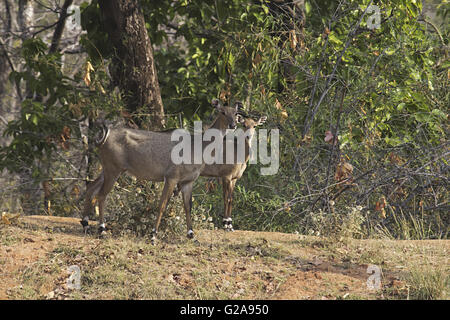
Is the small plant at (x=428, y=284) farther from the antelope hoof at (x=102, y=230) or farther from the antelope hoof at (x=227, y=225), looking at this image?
the antelope hoof at (x=102, y=230)

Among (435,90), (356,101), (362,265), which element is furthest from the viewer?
(435,90)

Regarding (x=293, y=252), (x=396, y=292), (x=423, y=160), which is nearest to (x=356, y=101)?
(x=423, y=160)

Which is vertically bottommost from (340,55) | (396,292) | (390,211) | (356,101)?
(396,292)

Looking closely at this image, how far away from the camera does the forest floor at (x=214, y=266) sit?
707 centimetres

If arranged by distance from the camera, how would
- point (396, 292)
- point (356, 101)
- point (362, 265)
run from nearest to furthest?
1. point (396, 292)
2. point (362, 265)
3. point (356, 101)

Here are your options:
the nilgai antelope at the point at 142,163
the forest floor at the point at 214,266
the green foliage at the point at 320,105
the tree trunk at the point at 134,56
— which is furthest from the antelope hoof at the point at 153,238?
the tree trunk at the point at 134,56

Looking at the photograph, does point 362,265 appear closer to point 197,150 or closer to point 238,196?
point 197,150

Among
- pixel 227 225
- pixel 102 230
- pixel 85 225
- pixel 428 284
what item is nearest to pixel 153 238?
pixel 102 230

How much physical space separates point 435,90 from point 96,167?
6.18 m

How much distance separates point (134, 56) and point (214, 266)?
536 centimetres

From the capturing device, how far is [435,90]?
11516 mm

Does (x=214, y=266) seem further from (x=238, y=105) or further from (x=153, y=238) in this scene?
(x=238, y=105)

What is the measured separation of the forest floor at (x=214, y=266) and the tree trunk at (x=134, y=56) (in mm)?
3420

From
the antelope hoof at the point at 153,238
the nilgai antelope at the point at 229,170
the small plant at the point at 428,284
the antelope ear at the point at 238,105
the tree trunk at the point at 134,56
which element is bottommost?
the small plant at the point at 428,284
